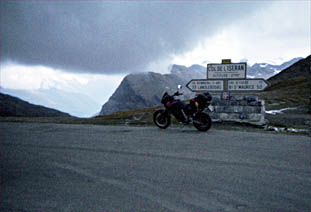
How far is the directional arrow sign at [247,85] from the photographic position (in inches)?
408

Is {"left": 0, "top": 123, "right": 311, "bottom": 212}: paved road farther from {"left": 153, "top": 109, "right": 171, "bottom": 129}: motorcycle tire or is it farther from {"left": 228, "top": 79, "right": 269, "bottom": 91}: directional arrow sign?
{"left": 228, "top": 79, "right": 269, "bottom": 91}: directional arrow sign

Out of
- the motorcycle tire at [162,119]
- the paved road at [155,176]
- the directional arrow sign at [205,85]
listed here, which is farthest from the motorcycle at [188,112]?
the directional arrow sign at [205,85]

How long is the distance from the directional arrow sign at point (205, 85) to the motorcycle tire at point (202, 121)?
10.3 feet

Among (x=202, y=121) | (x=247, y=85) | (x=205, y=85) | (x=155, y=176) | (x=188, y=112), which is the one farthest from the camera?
(x=205, y=85)

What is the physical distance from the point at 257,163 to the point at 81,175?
9.89 feet

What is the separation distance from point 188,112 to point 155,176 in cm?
534

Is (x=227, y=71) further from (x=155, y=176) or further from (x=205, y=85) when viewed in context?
(x=155, y=176)

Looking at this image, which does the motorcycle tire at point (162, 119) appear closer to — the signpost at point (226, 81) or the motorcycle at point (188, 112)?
the motorcycle at point (188, 112)

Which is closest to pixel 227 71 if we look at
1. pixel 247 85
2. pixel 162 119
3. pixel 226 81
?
pixel 226 81

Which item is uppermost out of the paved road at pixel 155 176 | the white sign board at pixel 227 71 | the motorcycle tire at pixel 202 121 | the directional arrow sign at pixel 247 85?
the white sign board at pixel 227 71

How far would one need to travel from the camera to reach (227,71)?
438 inches

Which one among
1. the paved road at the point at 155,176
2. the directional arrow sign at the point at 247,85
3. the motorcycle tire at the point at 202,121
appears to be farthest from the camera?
the directional arrow sign at the point at 247,85

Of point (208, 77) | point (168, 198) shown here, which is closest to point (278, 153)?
point (168, 198)

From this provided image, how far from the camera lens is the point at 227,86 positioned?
36.5 feet
